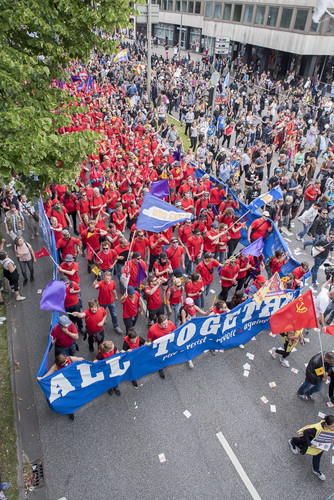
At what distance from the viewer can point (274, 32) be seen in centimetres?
3559

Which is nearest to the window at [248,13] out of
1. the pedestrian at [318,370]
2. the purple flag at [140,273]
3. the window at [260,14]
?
the window at [260,14]

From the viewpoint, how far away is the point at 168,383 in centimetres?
730

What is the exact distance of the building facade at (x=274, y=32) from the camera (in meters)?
32.3

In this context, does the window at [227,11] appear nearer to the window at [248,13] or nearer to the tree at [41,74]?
the window at [248,13]

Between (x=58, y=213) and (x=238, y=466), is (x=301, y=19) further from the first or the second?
(x=238, y=466)

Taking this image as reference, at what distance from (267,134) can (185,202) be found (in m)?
10.3

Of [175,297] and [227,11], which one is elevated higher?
[227,11]

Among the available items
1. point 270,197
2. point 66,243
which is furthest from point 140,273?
point 270,197

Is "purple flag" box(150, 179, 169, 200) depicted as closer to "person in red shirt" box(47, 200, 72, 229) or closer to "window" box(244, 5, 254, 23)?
"person in red shirt" box(47, 200, 72, 229)

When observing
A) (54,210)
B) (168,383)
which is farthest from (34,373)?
(54,210)

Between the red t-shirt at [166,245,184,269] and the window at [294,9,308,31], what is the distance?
33.6 m

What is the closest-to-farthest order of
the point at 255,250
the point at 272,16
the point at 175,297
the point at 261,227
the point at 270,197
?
the point at 175,297 < the point at 255,250 < the point at 261,227 < the point at 270,197 < the point at 272,16

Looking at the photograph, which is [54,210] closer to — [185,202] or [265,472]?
[185,202]

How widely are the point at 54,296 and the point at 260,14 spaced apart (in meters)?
42.3
